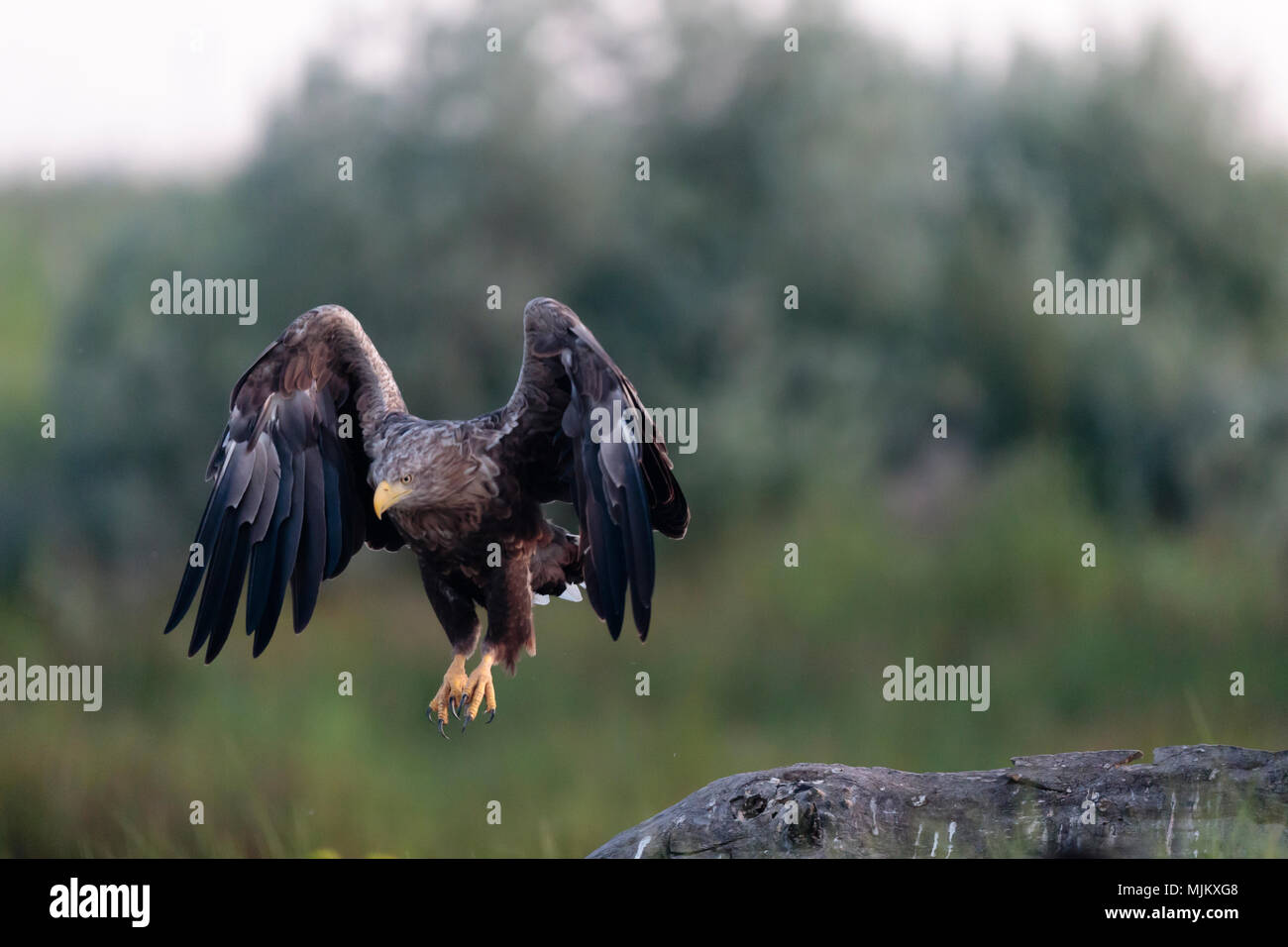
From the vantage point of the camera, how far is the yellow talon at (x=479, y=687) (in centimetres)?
495

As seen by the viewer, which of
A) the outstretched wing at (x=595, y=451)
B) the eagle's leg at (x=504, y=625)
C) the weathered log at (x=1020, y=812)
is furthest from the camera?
the eagle's leg at (x=504, y=625)

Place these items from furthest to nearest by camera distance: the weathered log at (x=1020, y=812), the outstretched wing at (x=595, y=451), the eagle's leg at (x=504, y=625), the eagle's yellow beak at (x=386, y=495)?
1. the eagle's leg at (x=504, y=625)
2. the eagle's yellow beak at (x=386, y=495)
3. the outstretched wing at (x=595, y=451)
4. the weathered log at (x=1020, y=812)

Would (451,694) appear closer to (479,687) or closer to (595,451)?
(479,687)

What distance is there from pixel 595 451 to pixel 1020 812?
70.4 inches

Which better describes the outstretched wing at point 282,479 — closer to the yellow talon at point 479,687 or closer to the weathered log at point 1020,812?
the yellow talon at point 479,687

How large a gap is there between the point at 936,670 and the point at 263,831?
213 inches

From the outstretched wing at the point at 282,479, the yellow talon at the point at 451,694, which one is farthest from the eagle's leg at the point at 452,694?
the outstretched wing at the point at 282,479

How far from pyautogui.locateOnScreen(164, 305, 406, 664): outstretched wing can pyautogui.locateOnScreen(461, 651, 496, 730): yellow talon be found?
0.69 metres

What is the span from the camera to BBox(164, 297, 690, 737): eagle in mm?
4645

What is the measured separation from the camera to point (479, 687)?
16.4 ft

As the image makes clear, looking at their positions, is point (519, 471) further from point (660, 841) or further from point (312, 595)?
point (660, 841)

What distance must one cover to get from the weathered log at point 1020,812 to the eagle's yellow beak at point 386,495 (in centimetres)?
151

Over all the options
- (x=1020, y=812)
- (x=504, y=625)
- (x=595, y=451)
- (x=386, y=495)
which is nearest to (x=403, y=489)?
(x=386, y=495)
